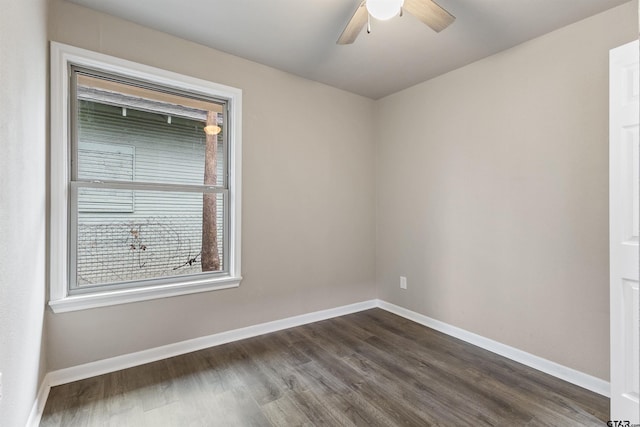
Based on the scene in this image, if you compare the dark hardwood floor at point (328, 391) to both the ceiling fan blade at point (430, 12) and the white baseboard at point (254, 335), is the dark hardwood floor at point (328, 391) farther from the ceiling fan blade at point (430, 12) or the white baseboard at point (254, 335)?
the ceiling fan blade at point (430, 12)

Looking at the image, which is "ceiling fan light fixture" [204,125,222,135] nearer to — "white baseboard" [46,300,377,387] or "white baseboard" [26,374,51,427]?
"white baseboard" [46,300,377,387]

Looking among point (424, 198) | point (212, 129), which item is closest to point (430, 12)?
point (424, 198)

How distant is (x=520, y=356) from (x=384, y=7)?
2.66m

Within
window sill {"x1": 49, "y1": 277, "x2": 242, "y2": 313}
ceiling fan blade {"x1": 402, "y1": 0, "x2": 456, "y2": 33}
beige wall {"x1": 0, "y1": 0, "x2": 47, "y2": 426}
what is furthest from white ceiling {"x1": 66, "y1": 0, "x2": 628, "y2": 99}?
window sill {"x1": 49, "y1": 277, "x2": 242, "y2": 313}

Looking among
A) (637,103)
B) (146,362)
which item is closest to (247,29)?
(637,103)

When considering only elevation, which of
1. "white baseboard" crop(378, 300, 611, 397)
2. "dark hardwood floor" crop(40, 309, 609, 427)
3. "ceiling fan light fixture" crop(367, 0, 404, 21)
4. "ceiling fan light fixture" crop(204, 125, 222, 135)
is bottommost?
"dark hardwood floor" crop(40, 309, 609, 427)

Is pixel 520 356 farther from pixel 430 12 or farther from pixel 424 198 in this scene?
pixel 430 12

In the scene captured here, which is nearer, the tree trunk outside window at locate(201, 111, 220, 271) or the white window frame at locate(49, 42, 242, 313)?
the white window frame at locate(49, 42, 242, 313)

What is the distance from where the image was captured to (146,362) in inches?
91.1

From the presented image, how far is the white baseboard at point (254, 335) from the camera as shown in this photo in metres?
1.99

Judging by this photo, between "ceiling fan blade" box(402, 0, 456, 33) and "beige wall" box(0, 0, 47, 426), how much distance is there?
1839mm

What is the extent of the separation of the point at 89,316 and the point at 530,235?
3292 mm

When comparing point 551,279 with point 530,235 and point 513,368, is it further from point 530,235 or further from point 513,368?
point 513,368

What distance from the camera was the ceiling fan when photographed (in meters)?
1.63
